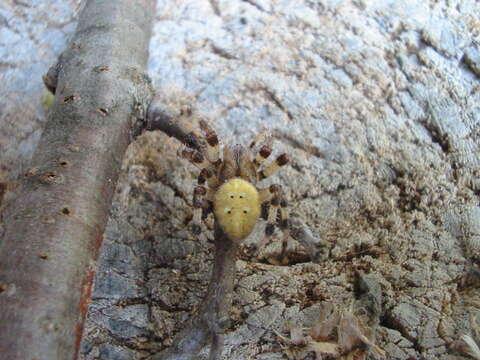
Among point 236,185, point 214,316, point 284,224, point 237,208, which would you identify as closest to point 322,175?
point 284,224

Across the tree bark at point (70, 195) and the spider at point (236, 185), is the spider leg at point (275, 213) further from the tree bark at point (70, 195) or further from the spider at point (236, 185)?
the tree bark at point (70, 195)

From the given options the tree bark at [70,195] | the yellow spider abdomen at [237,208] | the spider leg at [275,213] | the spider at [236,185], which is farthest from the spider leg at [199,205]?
the tree bark at [70,195]

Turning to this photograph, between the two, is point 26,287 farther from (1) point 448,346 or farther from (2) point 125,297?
(1) point 448,346

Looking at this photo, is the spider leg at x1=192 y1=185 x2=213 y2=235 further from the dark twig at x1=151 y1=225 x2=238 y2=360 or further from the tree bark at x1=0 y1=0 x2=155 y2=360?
the tree bark at x1=0 y1=0 x2=155 y2=360

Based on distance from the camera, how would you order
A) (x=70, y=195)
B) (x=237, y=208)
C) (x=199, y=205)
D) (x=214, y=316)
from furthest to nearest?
1. (x=199, y=205)
2. (x=237, y=208)
3. (x=214, y=316)
4. (x=70, y=195)

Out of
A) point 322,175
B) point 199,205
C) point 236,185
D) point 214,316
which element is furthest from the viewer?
point 322,175

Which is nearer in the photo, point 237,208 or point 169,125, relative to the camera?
point 237,208

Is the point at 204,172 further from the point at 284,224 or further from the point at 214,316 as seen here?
the point at 214,316
